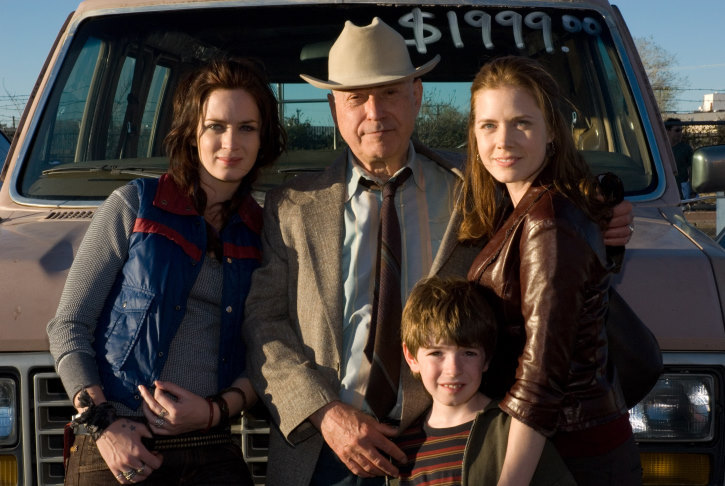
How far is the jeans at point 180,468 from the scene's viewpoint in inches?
94.7

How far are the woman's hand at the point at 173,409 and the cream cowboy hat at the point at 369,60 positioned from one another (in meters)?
0.96

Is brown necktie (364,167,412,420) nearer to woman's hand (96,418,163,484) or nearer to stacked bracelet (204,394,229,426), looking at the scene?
stacked bracelet (204,394,229,426)

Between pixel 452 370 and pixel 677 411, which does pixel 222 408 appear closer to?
pixel 452 370

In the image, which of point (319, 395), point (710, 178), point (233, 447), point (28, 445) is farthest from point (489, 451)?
point (710, 178)

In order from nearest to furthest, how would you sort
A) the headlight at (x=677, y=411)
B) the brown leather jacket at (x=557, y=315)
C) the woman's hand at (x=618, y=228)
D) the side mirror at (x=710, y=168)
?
1. the brown leather jacket at (x=557, y=315)
2. the woman's hand at (x=618, y=228)
3. the headlight at (x=677, y=411)
4. the side mirror at (x=710, y=168)

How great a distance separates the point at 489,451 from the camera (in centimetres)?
220

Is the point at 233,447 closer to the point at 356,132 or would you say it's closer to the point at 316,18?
the point at 356,132

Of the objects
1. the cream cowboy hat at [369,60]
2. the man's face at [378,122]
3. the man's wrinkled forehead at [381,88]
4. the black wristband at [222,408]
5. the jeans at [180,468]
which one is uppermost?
the cream cowboy hat at [369,60]

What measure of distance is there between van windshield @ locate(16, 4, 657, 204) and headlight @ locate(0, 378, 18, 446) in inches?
38.3

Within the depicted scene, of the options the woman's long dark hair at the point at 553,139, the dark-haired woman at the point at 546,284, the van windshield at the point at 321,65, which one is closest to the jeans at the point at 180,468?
the dark-haired woman at the point at 546,284

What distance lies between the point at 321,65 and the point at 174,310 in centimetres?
164

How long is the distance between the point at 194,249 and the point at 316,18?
146 centimetres

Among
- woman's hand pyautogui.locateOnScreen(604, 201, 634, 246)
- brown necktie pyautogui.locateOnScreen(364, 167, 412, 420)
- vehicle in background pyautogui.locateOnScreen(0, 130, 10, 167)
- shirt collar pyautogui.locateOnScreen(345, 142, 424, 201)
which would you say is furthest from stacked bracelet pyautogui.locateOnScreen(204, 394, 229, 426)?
vehicle in background pyautogui.locateOnScreen(0, 130, 10, 167)

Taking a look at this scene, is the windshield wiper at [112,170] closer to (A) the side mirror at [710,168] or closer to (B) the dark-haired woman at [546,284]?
(B) the dark-haired woman at [546,284]
